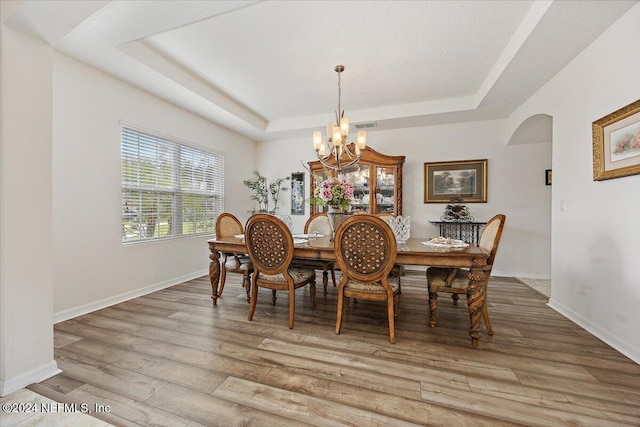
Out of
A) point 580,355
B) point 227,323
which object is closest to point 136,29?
point 227,323

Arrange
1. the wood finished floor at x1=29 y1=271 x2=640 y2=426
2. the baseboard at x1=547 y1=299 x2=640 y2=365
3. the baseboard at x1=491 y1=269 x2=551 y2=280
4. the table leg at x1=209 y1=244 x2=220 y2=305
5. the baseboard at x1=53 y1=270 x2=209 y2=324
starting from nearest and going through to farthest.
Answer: the wood finished floor at x1=29 y1=271 x2=640 y2=426 → the baseboard at x1=547 y1=299 x2=640 y2=365 → the baseboard at x1=53 y1=270 x2=209 y2=324 → the table leg at x1=209 y1=244 x2=220 y2=305 → the baseboard at x1=491 y1=269 x2=551 y2=280

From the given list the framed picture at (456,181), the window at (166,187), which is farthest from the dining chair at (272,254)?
the framed picture at (456,181)

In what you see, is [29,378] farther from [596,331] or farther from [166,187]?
[596,331]

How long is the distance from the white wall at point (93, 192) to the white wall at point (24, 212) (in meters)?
1.07

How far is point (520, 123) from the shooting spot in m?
3.59

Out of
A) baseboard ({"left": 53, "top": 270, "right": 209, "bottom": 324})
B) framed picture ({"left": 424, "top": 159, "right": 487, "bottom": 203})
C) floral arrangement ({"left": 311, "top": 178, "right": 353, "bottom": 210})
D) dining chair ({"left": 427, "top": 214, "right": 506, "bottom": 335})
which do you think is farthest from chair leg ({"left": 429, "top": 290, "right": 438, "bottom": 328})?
baseboard ({"left": 53, "top": 270, "right": 209, "bottom": 324})

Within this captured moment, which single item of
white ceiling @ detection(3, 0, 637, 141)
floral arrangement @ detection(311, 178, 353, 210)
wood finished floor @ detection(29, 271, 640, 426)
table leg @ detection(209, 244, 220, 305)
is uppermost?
white ceiling @ detection(3, 0, 637, 141)

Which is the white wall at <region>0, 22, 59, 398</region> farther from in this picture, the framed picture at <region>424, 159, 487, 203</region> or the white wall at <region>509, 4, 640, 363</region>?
the framed picture at <region>424, 159, 487, 203</region>

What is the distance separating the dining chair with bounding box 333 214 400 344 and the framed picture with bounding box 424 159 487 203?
9.26ft

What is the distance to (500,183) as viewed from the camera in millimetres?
4262

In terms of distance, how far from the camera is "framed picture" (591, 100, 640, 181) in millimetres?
1868

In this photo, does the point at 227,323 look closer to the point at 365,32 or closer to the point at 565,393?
the point at 565,393

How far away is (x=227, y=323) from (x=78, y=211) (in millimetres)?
1874

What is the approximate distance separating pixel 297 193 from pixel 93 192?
10.4ft
